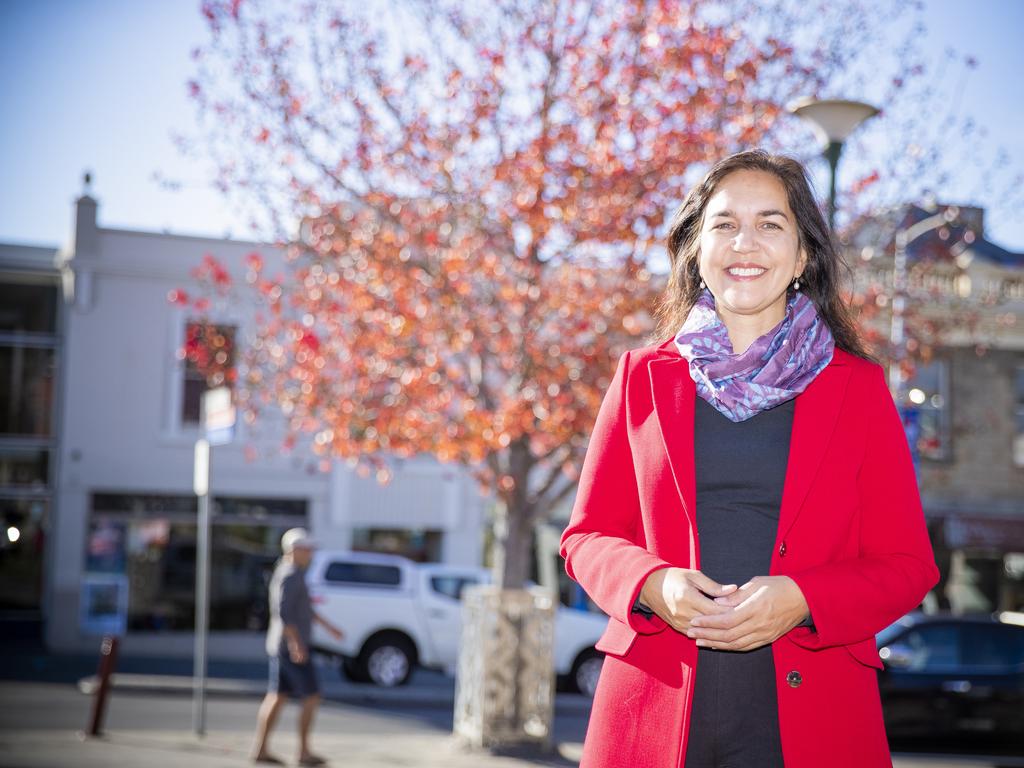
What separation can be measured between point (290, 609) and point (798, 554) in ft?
30.7

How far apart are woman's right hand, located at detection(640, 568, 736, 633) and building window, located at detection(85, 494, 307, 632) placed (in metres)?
23.3

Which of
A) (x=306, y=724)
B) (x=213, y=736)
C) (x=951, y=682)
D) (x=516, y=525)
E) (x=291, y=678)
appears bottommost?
(x=213, y=736)

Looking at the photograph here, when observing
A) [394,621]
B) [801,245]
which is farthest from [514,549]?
[801,245]

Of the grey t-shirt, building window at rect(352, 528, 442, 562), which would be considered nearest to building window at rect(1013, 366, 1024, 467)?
building window at rect(352, 528, 442, 562)

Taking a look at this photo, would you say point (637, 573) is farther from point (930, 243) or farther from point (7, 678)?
point (7, 678)

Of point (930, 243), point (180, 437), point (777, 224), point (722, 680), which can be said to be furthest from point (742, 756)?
point (180, 437)

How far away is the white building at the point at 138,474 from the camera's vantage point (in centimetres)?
2417

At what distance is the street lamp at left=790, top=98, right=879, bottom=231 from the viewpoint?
382 inches

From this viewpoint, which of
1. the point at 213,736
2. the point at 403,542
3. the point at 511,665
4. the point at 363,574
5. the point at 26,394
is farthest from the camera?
the point at 403,542

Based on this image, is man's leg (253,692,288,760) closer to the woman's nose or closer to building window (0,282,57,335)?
the woman's nose

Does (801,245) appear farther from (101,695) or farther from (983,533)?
(983,533)

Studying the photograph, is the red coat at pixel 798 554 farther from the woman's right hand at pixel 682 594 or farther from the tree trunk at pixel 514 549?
the tree trunk at pixel 514 549

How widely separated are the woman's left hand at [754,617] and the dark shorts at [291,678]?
9400mm

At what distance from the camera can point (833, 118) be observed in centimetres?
981
